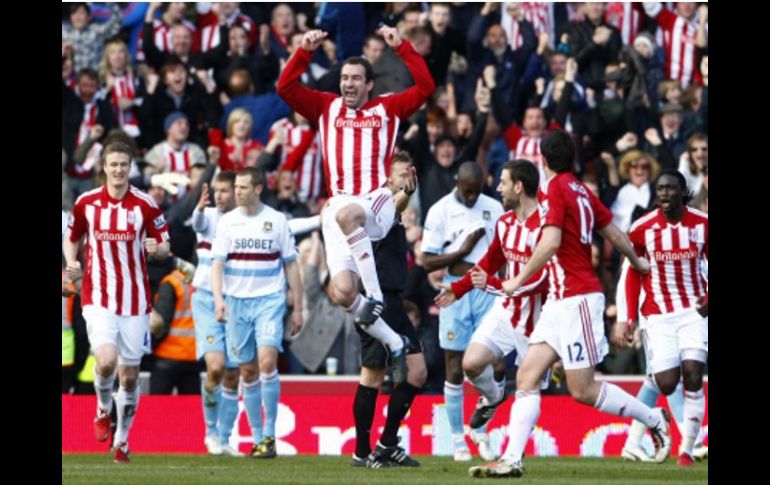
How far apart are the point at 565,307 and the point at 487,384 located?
2468mm

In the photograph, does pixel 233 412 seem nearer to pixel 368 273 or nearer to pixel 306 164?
pixel 368 273

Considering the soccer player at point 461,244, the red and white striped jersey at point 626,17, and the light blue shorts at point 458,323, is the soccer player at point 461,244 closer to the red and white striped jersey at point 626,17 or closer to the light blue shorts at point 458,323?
the light blue shorts at point 458,323

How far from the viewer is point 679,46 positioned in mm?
22328

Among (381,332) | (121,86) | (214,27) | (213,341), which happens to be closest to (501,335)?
(381,332)

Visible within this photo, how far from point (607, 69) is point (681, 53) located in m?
1.17

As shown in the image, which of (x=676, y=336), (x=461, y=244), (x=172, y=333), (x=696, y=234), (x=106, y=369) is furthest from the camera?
(x=172, y=333)

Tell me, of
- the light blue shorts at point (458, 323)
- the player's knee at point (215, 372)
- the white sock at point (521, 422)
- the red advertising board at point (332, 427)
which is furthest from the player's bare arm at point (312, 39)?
the red advertising board at point (332, 427)

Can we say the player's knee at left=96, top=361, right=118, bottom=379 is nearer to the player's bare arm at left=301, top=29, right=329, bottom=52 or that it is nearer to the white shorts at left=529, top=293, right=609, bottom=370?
the player's bare arm at left=301, top=29, right=329, bottom=52

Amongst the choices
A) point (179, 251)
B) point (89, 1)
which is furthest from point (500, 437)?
point (89, 1)

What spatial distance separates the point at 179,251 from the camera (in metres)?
18.8

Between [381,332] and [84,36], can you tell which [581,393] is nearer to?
[381,332]

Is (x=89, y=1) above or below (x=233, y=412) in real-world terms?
above

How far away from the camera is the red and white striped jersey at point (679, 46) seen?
22.3 m
